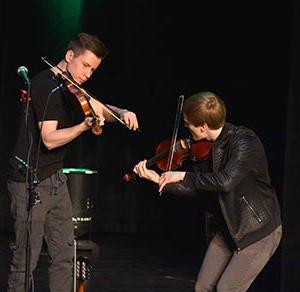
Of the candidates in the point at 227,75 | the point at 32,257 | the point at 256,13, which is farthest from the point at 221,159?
the point at 227,75

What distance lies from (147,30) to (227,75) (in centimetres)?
126

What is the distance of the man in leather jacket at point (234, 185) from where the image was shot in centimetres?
390

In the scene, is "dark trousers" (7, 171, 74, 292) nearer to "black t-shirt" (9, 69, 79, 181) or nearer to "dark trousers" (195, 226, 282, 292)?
"black t-shirt" (9, 69, 79, 181)

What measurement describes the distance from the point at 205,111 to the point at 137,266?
352cm

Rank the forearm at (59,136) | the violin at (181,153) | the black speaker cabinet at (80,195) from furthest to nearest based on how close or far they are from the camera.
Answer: the black speaker cabinet at (80,195) → the forearm at (59,136) → the violin at (181,153)

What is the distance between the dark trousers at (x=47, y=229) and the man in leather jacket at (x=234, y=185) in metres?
0.68

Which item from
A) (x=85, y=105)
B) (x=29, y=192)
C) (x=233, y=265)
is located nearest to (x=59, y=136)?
(x=85, y=105)

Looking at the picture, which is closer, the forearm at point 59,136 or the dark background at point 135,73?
the forearm at point 59,136

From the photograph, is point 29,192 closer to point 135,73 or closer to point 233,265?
point 233,265

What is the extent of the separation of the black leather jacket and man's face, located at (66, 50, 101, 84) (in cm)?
85

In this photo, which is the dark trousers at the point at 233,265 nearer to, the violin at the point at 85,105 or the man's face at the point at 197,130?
the man's face at the point at 197,130

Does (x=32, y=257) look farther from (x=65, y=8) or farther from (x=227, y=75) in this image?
(x=65, y=8)

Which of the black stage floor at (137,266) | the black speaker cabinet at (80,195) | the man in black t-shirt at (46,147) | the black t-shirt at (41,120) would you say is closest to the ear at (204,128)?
the man in black t-shirt at (46,147)

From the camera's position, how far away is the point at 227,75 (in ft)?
26.1
